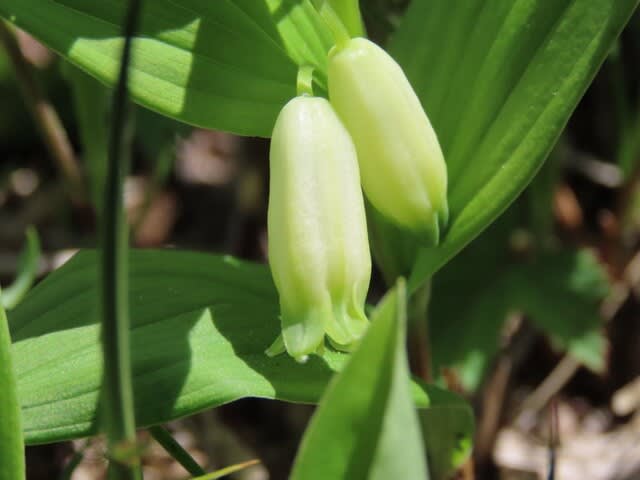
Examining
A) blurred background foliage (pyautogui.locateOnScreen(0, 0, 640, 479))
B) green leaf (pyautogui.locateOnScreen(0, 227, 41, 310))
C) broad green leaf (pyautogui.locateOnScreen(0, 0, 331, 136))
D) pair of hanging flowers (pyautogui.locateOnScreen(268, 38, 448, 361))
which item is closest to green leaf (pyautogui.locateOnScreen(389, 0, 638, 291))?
pair of hanging flowers (pyautogui.locateOnScreen(268, 38, 448, 361))

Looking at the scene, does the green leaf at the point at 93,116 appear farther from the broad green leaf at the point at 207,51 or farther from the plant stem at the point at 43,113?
the broad green leaf at the point at 207,51

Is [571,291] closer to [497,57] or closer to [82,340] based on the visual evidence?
[497,57]

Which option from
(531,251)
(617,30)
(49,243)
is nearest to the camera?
(617,30)

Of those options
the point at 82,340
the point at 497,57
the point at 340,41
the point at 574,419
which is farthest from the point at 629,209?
the point at 82,340

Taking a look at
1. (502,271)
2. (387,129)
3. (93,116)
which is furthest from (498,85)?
(93,116)

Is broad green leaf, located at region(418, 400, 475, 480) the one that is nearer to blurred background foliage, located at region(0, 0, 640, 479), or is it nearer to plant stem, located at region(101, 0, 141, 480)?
blurred background foliage, located at region(0, 0, 640, 479)

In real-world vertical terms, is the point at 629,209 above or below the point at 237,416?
above

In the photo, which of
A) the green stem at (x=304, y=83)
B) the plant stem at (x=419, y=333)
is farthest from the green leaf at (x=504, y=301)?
the green stem at (x=304, y=83)
